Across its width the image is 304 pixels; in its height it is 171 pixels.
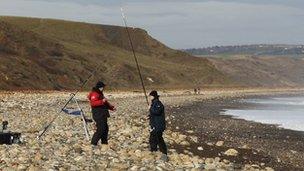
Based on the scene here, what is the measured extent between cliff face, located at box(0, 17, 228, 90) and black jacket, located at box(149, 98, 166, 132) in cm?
6207

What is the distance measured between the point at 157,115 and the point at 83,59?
4028 inches

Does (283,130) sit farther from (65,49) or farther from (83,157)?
(65,49)

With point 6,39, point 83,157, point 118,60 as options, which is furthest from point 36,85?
point 83,157

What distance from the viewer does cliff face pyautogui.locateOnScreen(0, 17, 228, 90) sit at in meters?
90.4

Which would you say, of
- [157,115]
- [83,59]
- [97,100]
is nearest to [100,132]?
[97,100]

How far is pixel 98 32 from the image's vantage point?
6786 inches

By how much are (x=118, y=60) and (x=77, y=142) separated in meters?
114

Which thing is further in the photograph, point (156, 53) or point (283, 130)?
point (156, 53)

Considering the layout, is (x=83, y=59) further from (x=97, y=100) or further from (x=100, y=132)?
(x=100, y=132)

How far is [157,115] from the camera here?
17312 millimetres

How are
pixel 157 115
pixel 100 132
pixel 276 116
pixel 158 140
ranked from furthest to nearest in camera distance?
1. pixel 276 116
2. pixel 100 132
3. pixel 158 140
4. pixel 157 115

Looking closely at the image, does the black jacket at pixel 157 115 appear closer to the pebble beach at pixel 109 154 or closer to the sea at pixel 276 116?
the pebble beach at pixel 109 154

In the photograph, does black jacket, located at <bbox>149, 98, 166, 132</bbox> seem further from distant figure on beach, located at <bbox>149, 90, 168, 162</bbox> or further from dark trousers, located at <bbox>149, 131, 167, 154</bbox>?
dark trousers, located at <bbox>149, 131, 167, 154</bbox>

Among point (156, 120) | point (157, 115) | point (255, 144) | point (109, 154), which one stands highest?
point (157, 115)
